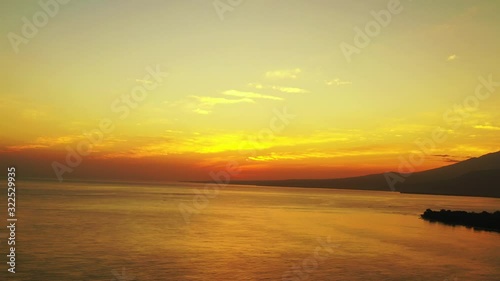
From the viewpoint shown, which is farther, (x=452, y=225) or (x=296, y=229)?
(x=452, y=225)

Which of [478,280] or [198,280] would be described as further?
[478,280]

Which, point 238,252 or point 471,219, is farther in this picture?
point 471,219

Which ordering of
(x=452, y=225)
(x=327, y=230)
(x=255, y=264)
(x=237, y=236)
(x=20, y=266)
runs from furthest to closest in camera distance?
(x=452, y=225) → (x=327, y=230) → (x=237, y=236) → (x=255, y=264) → (x=20, y=266)

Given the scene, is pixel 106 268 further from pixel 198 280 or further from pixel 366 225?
pixel 366 225

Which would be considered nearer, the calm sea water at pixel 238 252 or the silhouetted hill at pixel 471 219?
the calm sea water at pixel 238 252

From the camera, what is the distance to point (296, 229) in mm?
49281

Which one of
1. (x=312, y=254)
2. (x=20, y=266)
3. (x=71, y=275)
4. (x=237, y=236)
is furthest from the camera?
(x=237, y=236)

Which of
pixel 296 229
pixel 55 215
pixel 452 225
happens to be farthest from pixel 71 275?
pixel 452 225

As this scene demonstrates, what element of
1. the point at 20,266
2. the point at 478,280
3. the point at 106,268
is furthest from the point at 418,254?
the point at 20,266

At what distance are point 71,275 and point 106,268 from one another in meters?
A: 2.34

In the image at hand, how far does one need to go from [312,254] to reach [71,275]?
55.8ft

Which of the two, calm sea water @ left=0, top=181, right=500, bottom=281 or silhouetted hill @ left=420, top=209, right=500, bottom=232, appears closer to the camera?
calm sea water @ left=0, top=181, right=500, bottom=281

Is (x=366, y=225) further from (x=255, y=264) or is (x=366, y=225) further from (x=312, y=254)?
(x=255, y=264)

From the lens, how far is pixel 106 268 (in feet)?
85.0
